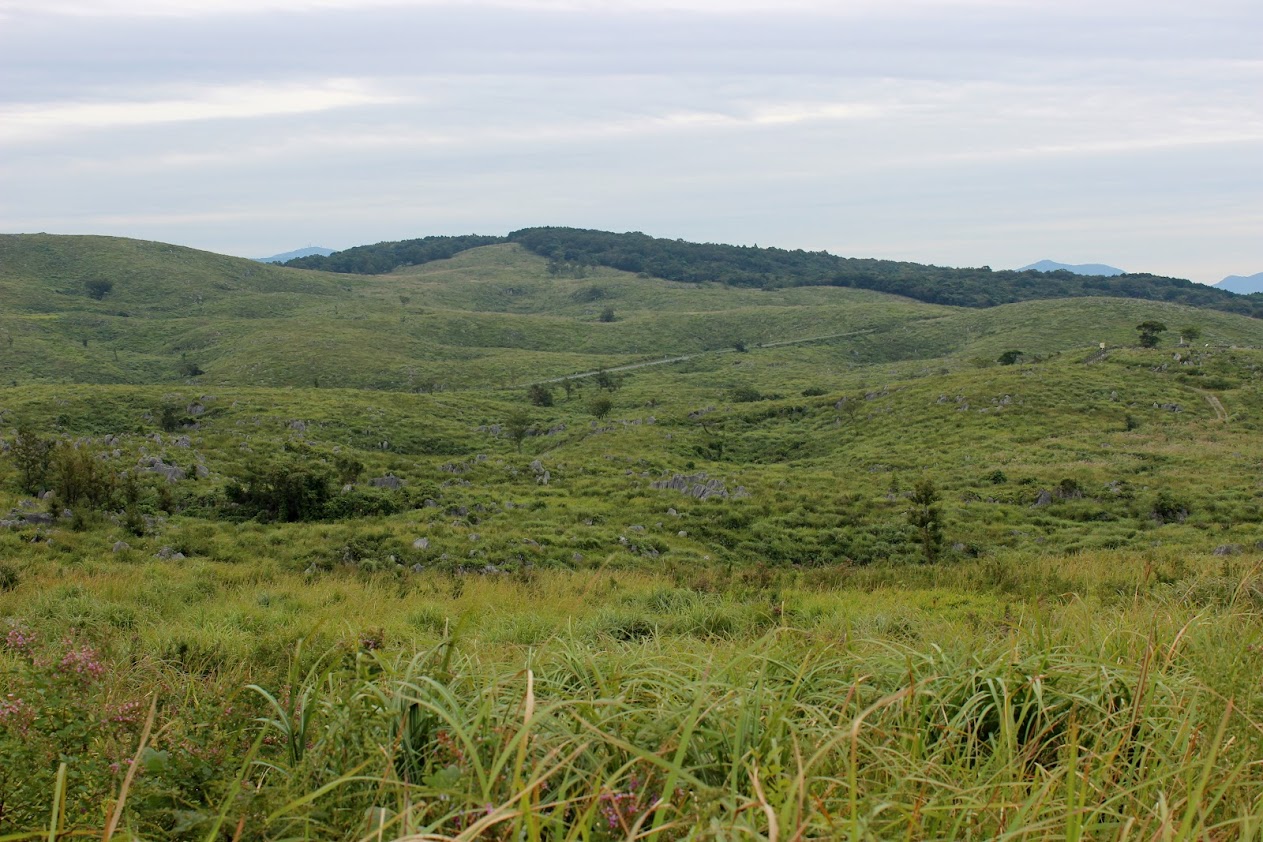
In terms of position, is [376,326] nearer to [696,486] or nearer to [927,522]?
[696,486]

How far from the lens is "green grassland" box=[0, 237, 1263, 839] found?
2627 millimetres

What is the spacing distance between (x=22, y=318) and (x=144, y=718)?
97924 millimetres

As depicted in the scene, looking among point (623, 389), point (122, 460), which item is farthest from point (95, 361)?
point (122, 460)

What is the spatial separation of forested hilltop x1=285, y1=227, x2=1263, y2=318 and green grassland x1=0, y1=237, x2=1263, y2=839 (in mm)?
97397

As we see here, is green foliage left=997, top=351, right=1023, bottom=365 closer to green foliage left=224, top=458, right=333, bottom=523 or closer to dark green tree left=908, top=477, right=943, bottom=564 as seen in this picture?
dark green tree left=908, top=477, right=943, bottom=564

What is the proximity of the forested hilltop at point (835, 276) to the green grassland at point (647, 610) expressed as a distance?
320 feet

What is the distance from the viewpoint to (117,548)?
13766mm

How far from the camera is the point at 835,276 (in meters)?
166

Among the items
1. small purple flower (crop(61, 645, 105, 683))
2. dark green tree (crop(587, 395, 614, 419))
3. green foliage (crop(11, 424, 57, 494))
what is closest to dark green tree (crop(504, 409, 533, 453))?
dark green tree (crop(587, 395, 614, 419))

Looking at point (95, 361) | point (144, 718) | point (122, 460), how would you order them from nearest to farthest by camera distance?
point (144, 718) → point (122, 460) → point (95, 361)

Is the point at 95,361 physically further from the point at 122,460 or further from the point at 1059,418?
the point at 1059,418

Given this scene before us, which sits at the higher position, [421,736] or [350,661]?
[421,736]

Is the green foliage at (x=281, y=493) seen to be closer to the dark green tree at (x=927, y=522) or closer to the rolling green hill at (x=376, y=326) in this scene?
the dark green tree at (x=927, y=522)

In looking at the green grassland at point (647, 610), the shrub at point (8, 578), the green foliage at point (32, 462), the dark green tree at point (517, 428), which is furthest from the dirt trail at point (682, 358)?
the shrub at point (8, 578)
